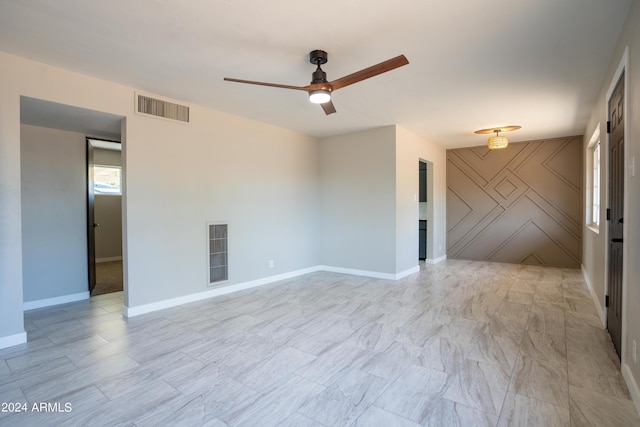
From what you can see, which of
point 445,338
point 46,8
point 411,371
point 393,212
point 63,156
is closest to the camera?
point 46,8

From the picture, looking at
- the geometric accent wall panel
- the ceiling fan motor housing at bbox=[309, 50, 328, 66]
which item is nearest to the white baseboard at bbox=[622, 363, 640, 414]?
the ceiling fan motor housing at bbox=[309, 50, 328, 66]

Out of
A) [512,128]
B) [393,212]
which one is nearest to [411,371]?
[393,212]

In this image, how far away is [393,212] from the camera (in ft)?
17.4

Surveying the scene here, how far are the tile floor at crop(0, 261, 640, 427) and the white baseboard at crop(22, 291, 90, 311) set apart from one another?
A: 9.5 inches

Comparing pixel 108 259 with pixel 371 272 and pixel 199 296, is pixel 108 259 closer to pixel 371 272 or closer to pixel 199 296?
pixel 199 296

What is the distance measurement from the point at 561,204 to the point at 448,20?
5.95 m

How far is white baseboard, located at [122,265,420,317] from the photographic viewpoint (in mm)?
3730

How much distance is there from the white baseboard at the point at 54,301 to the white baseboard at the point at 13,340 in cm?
141

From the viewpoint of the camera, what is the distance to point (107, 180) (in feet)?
25.3

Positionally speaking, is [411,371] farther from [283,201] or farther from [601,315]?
[283,201]

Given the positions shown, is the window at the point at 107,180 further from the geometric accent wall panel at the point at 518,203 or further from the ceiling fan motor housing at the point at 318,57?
the geometric accent wall panel at the point at 518,203

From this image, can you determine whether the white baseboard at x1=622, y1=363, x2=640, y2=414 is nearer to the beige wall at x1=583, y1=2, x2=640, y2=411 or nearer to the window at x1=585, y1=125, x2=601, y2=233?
the beige wall at x1=583, y1=2, x2=640, y2=411

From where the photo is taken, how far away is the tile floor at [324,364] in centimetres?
192

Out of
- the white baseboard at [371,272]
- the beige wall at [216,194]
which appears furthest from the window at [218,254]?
the white baseboard at [371,272]
